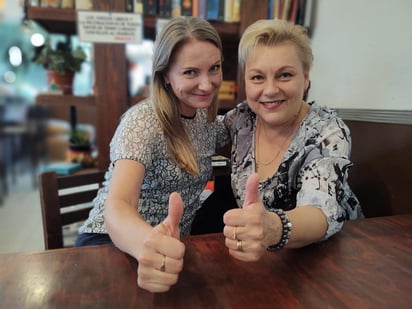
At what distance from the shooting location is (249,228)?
56cm

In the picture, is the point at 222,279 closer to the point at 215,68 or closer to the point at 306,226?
the point at 306,226

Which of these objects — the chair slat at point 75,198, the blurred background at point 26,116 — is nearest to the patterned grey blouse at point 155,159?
the chair slat at point 75,198

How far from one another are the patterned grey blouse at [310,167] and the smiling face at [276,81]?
81 millimetres

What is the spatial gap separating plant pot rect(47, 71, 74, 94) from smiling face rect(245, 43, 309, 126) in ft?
4.67

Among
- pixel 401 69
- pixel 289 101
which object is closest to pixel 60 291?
pixel 289 101

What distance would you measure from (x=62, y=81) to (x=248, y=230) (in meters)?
1.82

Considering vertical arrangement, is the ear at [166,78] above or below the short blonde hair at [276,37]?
below

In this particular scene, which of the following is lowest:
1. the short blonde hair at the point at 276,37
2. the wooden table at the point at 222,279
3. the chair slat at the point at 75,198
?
the chair slat at the point at 75,198

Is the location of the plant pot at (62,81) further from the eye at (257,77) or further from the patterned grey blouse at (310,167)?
the eye at (257,77)

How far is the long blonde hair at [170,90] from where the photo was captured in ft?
3.06

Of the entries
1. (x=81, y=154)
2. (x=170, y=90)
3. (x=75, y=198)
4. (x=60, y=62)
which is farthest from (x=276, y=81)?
(x=81, y=154)

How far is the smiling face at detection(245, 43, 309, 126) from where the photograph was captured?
3.04 ft

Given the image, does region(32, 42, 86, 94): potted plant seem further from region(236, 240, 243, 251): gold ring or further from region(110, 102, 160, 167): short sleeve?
region(236, 240, 243, 251): gold ring

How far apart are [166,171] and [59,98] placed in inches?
49.9
